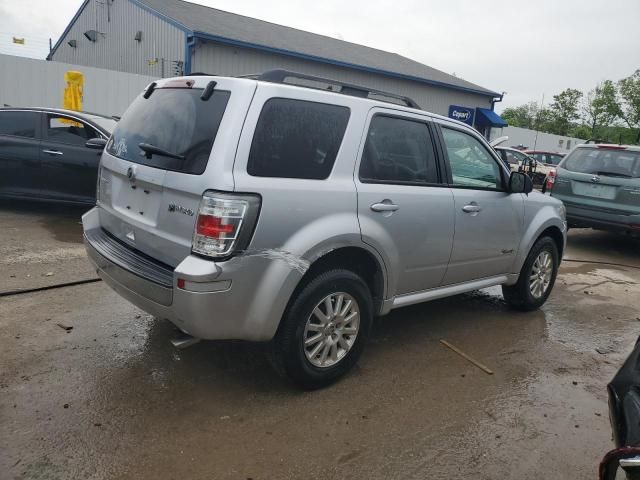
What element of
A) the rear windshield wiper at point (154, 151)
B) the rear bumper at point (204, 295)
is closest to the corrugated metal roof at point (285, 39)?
the rear windshield wiper at point (154, 151)

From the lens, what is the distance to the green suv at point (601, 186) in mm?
7844

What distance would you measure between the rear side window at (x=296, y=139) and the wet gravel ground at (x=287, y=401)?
4.67ft

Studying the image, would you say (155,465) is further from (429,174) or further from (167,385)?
(429,174)

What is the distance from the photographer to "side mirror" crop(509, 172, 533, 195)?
4.54m

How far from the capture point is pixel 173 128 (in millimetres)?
3137

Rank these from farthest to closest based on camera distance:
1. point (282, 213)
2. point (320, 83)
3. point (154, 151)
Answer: point (320, 83)
point (154, 151)
point (282, 213)

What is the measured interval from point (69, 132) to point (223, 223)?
19.5 feet

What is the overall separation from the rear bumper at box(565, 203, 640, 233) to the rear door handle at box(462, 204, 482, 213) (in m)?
4.88

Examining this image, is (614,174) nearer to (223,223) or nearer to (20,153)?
(223,223)

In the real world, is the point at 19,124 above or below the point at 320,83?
below

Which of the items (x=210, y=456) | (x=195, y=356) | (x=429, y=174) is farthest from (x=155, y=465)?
(x=429, y=174)

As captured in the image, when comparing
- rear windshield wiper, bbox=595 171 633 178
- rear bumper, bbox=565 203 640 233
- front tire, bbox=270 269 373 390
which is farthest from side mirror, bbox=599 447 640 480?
rear windshield wiper, bbox=595 171 633 178

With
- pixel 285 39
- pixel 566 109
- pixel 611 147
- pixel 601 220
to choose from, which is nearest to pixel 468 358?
pixel 601 220

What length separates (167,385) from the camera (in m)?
3.32
